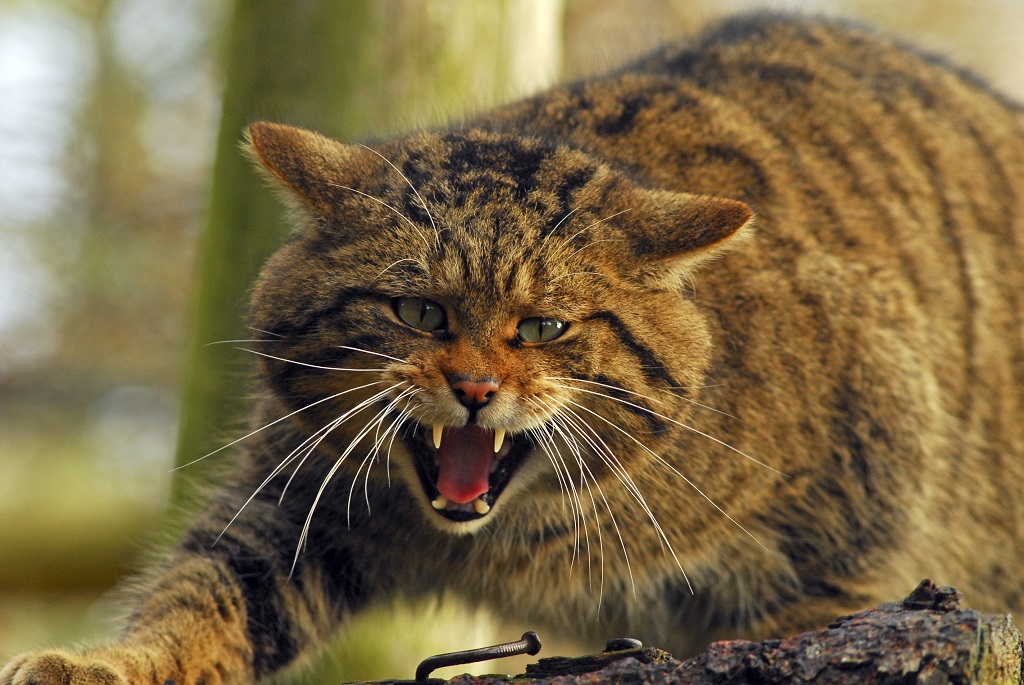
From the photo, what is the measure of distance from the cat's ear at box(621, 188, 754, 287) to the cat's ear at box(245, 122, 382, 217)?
0.78 meters

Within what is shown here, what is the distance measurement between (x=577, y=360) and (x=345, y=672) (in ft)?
6.51

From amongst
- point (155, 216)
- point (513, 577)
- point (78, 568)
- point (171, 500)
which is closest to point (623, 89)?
point (513, 577)

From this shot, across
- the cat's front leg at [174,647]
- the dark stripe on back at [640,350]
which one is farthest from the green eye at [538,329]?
the cat's front leg at [174,647]

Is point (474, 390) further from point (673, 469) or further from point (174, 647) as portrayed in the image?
point (174, 647)

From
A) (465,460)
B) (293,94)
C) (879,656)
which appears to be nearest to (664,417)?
(465,460)

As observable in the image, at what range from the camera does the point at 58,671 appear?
2584 mm

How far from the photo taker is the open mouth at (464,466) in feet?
9.20

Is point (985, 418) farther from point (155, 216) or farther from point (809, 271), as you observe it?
point (155, 216)

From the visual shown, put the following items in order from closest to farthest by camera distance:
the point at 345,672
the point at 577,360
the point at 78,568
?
the point at 577,360
the point at 345,672
the point at 78,568

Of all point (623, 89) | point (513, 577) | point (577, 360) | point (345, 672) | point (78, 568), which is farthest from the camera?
point (78, 568)

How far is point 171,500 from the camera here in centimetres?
433

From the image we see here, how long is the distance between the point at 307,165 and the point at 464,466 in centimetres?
95

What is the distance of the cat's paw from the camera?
2.56 metres

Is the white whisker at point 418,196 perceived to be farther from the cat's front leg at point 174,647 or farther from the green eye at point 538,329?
the cat's front leg at point 174,647
